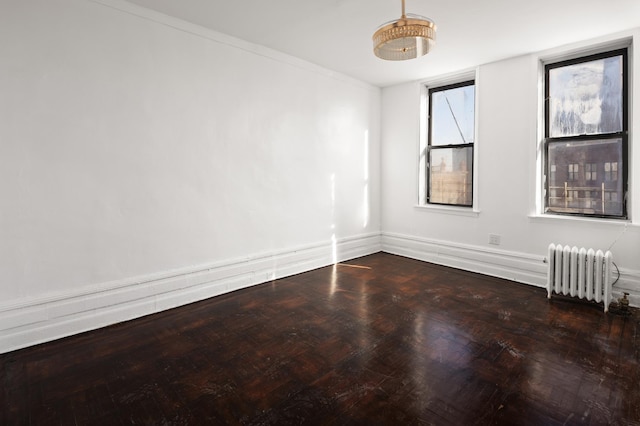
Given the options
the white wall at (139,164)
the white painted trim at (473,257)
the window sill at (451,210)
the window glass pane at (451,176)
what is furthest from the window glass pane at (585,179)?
the white wall at (139,164)

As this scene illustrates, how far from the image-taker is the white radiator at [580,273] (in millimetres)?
3291

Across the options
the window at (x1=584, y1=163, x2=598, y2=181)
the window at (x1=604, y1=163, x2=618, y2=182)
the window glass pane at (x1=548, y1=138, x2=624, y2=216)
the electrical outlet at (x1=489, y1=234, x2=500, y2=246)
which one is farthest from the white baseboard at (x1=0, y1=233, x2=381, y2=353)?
the window at (x1=604, y1=163, x2=618, y2=182)

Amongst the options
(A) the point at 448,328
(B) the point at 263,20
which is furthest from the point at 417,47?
(A) the point at 448,328

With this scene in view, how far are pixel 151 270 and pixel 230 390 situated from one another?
1.65 m

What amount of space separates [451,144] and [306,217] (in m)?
2.42

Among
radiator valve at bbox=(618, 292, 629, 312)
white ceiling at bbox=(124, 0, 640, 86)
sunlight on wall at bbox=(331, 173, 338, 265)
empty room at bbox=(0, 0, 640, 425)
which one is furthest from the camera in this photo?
sunlight on wall at bbox=(331, 173, 338, 265)

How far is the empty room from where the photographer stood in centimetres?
215

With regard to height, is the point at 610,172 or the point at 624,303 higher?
the point at 610,172

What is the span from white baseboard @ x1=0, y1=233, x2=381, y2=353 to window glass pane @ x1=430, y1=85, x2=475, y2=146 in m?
2.63

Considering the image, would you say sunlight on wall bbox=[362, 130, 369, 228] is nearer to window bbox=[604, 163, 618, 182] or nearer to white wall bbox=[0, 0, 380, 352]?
white wall bbox=[0, 0, 380, 352]

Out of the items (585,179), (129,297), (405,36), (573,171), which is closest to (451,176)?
(573,171)

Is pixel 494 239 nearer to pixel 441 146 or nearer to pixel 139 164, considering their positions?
pixel 441 146

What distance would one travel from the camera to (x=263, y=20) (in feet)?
10.8

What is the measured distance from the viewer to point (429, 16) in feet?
10.5
